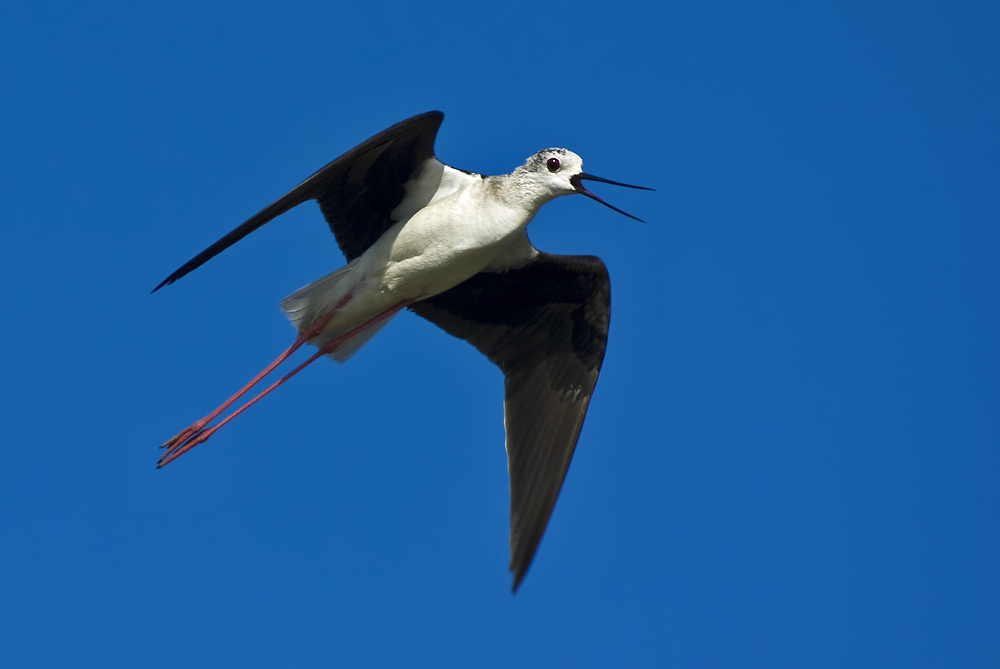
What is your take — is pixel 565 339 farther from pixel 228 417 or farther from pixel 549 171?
pixel 228 417

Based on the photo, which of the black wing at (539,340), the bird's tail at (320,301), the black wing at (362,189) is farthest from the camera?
the black wing at (539,340)

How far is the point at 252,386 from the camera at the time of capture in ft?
31.0

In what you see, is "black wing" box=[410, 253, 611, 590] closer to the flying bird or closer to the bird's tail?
the flying bird

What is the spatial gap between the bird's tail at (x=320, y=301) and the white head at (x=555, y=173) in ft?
5.32

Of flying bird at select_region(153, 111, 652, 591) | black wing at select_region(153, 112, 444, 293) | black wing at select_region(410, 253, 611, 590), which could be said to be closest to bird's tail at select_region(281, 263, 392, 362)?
flying bird at select_region(153, 111, 652, 591)

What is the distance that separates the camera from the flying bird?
874 cm

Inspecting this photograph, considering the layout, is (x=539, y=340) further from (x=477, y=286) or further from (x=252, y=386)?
(x=252, y=386)

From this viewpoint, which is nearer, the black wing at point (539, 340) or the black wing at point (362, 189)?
the black wing at point (362, 189)

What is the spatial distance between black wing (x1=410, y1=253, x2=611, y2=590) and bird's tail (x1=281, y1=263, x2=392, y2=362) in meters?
0.99

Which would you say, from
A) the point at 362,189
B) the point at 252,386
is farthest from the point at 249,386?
the point at 362,189

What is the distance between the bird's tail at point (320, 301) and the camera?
29.8 feet

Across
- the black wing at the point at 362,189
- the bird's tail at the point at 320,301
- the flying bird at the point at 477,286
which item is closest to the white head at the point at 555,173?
the flying bird at the point at 477,286

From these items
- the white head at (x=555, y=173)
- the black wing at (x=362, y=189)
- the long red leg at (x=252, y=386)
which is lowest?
the long red leg at (x=252, y=386)

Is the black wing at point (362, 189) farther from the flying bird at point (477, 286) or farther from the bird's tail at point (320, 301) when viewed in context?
the bird's tail at point (320, 301)
